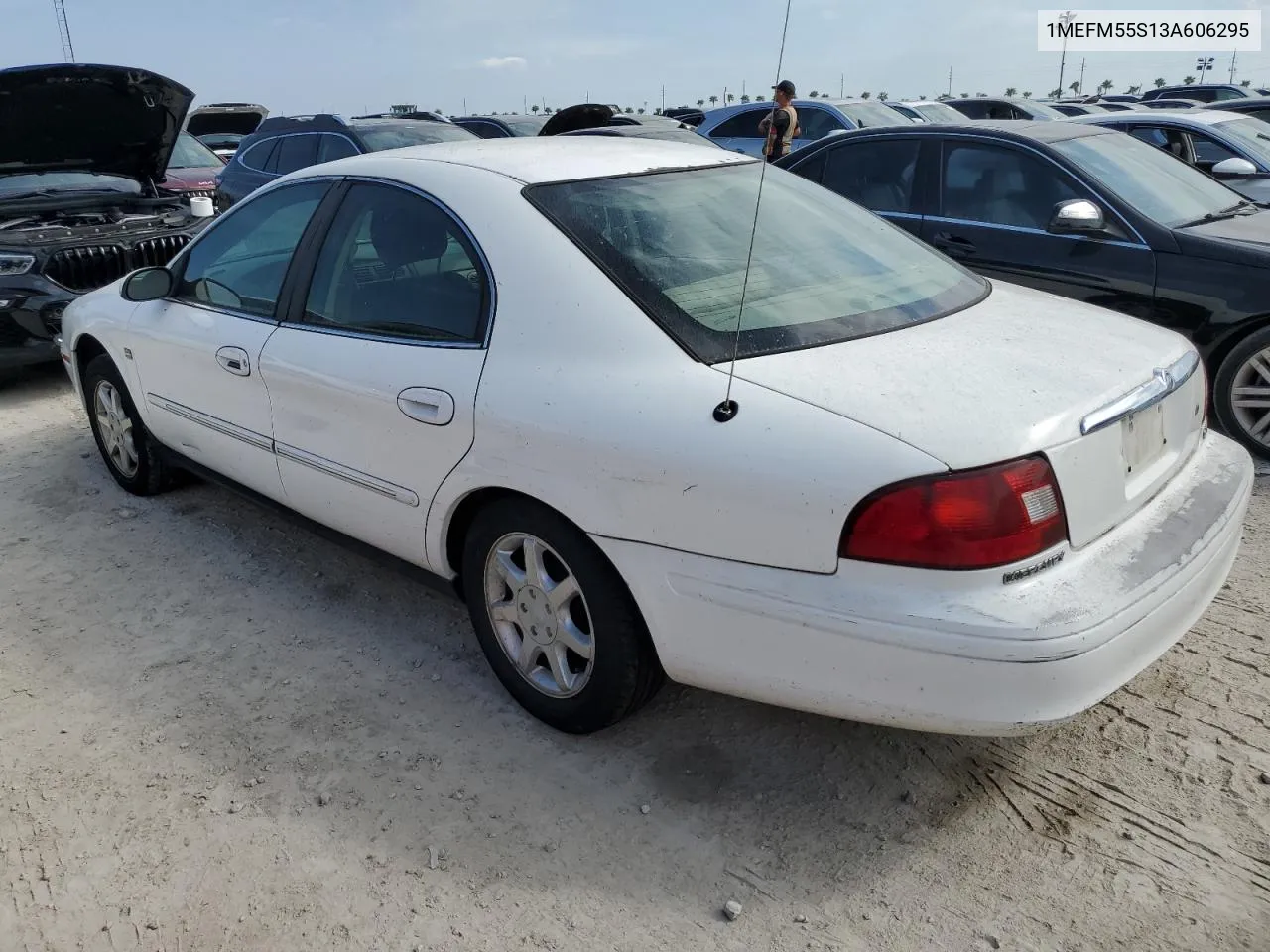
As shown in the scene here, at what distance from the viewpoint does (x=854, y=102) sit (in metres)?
13.2

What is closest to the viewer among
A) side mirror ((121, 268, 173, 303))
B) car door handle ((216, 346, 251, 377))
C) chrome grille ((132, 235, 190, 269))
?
car door handle ((216, 346, 251, 377))

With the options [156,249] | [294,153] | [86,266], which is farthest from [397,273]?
[294,153]

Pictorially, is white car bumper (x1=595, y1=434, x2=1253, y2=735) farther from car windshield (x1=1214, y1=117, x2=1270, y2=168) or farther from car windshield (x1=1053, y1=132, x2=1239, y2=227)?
car windshield (x1=1214, y1=117, x2=1270, y2=168)

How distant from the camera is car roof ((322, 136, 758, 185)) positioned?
301 cm

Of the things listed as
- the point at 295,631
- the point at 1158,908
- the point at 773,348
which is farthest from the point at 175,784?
the point at 1158,908

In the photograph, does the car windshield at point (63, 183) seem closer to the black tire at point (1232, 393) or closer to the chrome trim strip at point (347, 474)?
→ the chrome trim strip at point (347, 474)

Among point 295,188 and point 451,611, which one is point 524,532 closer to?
point 451,611

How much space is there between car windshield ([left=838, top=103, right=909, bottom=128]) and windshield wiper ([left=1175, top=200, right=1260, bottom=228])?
7.34 meters

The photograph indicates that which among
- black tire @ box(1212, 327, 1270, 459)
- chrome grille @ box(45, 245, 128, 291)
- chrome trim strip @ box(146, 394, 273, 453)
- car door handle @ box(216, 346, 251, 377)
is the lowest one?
black tire @ box(1212, 327, 1270, 459)

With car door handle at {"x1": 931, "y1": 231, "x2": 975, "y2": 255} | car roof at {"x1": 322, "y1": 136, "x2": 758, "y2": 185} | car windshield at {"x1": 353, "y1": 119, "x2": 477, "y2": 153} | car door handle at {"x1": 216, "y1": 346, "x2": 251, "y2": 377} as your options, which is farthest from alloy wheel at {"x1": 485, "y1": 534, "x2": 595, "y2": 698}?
car windshield at {"x1": 353, "y1": 119, "x2": 477, "y2": 153}

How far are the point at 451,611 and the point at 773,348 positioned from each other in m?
1.73

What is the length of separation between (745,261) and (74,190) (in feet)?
20.1

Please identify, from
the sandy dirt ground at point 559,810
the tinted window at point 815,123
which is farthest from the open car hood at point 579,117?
the sandy dirt ground at point 559,810

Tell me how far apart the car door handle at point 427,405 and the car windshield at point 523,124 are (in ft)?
45.7
